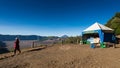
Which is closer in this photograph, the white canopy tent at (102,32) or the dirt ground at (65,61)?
the dirt ground at (65,61)

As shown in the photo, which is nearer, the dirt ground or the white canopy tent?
the dirt ground

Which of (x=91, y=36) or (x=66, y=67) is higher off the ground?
(x=91, y=36)

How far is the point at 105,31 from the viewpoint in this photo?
83.8ft

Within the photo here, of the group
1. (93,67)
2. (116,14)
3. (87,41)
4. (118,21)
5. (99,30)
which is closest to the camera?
(93,67)

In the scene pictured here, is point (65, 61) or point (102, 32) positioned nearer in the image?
point (65, 61)

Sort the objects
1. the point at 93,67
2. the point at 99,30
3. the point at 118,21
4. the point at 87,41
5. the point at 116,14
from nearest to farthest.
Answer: the point at 93,67
the point at 99,30
the point at 87,41
the point at 118,21
the point at 116,14

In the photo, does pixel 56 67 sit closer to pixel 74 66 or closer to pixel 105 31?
pixel 74 66

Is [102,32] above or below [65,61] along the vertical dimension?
above

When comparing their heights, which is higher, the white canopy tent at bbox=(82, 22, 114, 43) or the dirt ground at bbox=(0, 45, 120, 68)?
the white canopy tent at bbox=(82, 22, 114, 43)

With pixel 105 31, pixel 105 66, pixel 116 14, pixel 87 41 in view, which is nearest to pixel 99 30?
pixel 105 31

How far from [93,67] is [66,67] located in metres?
1.83

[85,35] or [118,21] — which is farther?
[118,21]

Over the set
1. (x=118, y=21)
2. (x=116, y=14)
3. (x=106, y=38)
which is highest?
(x=116, y=14)

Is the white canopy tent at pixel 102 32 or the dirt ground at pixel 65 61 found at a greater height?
the white canopy tent at pixel 102 32
